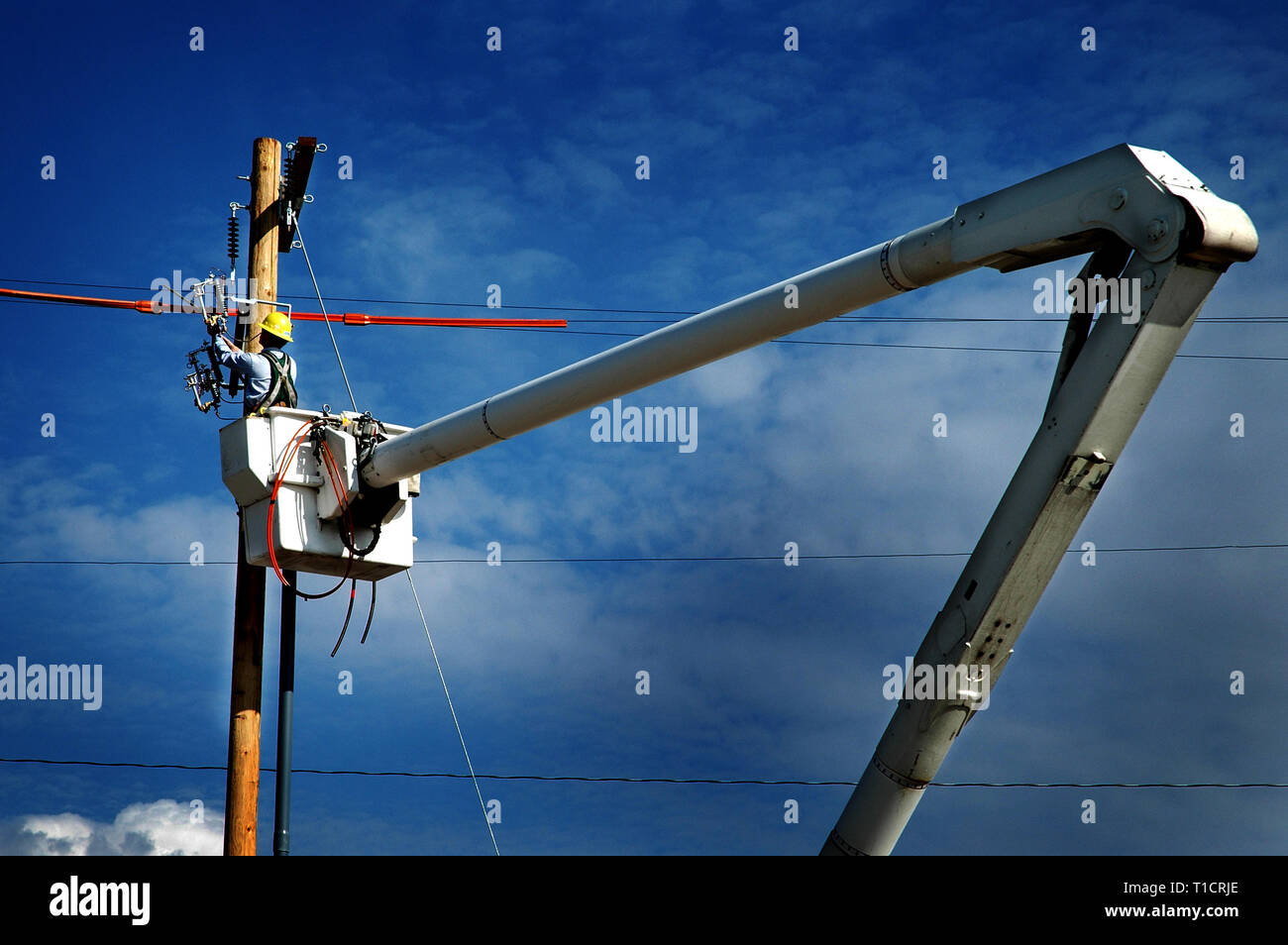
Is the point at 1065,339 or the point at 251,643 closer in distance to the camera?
the point at 1065,339

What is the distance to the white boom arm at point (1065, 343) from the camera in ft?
23.3

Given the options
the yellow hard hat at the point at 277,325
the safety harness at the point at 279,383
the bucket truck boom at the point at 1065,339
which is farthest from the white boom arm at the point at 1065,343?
the yellow hard hat at the point at 277,325

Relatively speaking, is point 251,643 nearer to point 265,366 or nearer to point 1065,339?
point 265,366

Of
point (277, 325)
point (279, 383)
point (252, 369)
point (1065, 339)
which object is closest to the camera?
point (1065, 339)

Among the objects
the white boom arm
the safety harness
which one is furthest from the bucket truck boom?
the safety harness

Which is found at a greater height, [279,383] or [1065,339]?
[279,383]

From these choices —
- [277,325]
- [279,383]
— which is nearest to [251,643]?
[279,383]

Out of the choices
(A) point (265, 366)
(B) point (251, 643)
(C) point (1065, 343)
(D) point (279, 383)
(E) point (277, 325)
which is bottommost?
(B) point (251, 643)

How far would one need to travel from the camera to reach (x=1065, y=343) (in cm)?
765

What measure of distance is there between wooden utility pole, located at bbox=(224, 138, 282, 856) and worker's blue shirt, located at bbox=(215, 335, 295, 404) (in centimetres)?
33

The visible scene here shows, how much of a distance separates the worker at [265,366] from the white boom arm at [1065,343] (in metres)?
5.81

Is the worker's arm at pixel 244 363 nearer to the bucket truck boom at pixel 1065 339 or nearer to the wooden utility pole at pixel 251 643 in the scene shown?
the wooden utility pole at pixel 251 643

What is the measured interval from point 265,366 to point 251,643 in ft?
8.28
